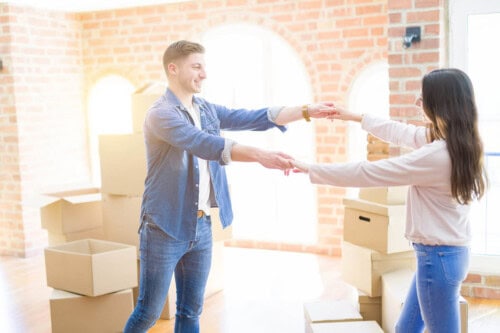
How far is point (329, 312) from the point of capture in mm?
2947

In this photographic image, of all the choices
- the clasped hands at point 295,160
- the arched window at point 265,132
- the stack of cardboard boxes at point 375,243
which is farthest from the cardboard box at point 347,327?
the arched window at point 265,132

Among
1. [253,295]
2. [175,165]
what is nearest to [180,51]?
[175,165]

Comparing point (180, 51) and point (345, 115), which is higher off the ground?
point (180, 51)

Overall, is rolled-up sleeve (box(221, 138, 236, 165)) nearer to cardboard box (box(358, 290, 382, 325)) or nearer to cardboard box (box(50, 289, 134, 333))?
cardboard box (box(358, 290, 382, 325))

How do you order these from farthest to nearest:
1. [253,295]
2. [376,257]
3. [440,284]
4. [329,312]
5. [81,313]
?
[253,295]
[81,313]
[376,257]
[329,312]
[440,284]

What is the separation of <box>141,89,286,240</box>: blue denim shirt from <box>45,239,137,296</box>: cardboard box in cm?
97

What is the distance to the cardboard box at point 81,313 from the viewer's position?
3.29 meters

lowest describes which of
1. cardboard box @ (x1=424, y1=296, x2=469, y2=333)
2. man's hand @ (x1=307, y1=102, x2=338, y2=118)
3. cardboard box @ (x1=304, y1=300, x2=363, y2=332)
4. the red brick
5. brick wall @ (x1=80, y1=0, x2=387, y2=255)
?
the red brick

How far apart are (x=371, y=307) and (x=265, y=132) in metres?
2.51

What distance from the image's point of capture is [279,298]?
4055 mm

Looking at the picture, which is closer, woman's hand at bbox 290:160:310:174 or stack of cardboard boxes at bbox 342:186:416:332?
woman's hand at bbox 290:160:310:174

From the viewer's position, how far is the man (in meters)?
2.30

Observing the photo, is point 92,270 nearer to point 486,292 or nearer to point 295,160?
point 295,160

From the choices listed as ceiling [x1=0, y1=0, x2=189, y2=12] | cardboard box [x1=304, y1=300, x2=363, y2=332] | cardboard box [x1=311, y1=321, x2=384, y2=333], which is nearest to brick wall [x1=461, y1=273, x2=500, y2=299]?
cardboard box [x1=304, y1=300, x2=363, y2=332]
